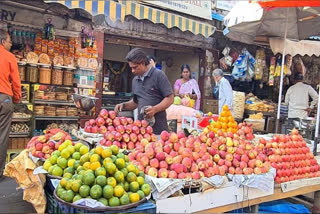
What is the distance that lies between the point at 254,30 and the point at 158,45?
322 cm

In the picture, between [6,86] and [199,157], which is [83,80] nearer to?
[6,86]

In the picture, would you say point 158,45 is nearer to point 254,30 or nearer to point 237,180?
point 254,30

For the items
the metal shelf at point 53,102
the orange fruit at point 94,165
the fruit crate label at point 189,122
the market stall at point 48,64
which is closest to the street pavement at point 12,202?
the orange fruit at point 94,165

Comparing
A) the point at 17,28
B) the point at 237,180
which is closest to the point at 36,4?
the point at 17,28

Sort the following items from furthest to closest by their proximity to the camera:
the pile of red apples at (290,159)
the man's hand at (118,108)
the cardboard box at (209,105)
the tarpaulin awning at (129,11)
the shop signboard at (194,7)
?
the cardboard box at (209,105)
the shop signboard at (194,7)
the man's hand at (118,108)
the tarpaulin awning at (129,11)
the pile of red apples at (290,159)

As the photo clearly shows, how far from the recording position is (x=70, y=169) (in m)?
2.69

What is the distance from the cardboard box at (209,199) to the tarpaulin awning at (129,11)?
257 centimetres

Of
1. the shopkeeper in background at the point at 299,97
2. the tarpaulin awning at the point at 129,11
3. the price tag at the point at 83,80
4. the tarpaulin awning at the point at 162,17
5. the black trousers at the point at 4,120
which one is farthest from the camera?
the shopkeeper in background at the point at 299,97

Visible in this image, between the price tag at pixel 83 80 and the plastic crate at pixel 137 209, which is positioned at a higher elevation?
the price tag at pixel 83 80

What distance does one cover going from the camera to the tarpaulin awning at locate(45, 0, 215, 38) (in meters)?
3.91

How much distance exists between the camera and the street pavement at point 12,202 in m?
3.25

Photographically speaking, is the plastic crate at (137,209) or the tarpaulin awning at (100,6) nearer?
the plastic crate at (137,209)

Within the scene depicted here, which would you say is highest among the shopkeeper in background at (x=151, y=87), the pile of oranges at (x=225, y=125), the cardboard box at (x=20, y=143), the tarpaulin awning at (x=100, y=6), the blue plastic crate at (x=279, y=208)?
the tarpaulin awning at (x=100, y=6)

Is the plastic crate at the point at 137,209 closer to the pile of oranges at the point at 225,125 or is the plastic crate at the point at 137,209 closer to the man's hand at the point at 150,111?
the man's hand at the point at 150,111
